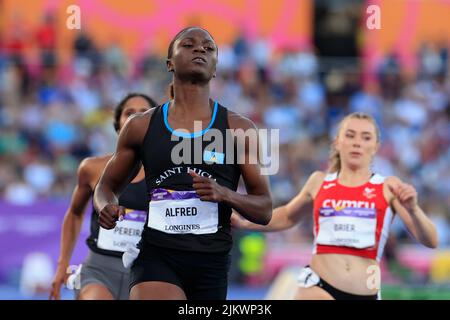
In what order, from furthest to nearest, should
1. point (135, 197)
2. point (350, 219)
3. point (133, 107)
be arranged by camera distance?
point (133, 107) → point (350, 219) → point (135, 197)

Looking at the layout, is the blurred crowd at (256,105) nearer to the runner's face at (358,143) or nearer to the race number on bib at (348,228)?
the runner's face at (358,143)

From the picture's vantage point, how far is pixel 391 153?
16922 millimetres

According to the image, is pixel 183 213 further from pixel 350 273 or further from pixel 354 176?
pixel 354 176

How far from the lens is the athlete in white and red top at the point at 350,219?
6.88m

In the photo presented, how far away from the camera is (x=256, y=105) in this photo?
682 inches

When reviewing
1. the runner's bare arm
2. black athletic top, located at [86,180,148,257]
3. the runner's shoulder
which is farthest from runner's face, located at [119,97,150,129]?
the runner's bare arm

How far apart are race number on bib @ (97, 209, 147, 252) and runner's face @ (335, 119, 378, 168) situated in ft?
5.49

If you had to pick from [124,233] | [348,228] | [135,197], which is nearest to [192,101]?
[135,197]

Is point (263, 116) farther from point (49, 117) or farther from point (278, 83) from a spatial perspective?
point (49, 117)

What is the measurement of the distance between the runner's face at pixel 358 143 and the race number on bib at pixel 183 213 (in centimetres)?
223

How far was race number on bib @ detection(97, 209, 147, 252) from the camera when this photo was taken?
676cm

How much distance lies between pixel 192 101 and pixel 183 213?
2.14 ft

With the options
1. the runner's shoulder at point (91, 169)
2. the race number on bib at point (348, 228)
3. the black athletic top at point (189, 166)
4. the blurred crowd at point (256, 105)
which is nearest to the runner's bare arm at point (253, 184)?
the black athletic top at point (189, 166)
